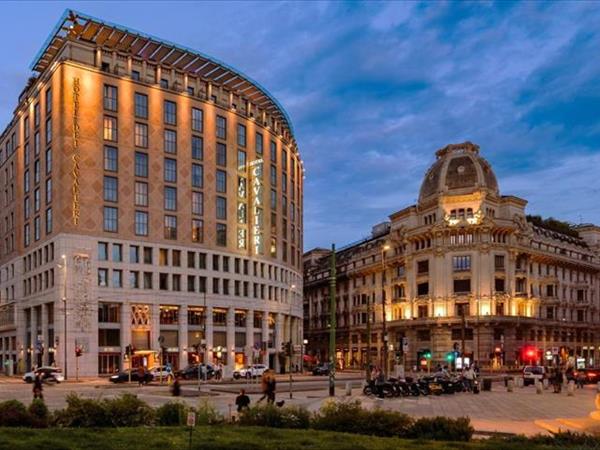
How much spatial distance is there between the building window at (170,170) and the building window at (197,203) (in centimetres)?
352

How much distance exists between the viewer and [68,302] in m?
81.0

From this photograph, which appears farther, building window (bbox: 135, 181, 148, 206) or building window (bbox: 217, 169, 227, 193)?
building window (bbox: 217, 169, 227, 193)

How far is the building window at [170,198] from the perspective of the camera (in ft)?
300

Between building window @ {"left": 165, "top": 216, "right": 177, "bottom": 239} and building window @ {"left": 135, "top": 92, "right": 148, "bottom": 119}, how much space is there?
1315cm

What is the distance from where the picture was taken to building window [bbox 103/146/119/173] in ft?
282

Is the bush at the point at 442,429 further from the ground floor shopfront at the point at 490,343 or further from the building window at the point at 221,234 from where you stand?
the building window at the point at 221,234

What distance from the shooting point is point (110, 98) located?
86.9 meters

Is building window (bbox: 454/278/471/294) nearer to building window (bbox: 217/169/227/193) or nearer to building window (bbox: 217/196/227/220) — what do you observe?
building window (bbox: 217/196/227/220)

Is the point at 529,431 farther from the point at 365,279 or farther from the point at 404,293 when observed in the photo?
the point at 365,279

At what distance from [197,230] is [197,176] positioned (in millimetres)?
7176

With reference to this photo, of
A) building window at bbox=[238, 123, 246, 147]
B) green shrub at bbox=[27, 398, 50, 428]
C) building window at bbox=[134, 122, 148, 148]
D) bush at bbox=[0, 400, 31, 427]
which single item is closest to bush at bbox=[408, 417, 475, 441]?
green shrub at bbox=[27, 398, 50, 428]

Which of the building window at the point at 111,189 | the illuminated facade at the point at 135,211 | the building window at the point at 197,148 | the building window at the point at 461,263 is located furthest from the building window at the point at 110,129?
the building window at the point at 461,263

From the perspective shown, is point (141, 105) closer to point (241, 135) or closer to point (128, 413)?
point (241, 135)

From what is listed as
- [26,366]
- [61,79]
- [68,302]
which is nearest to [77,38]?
[61,79]
